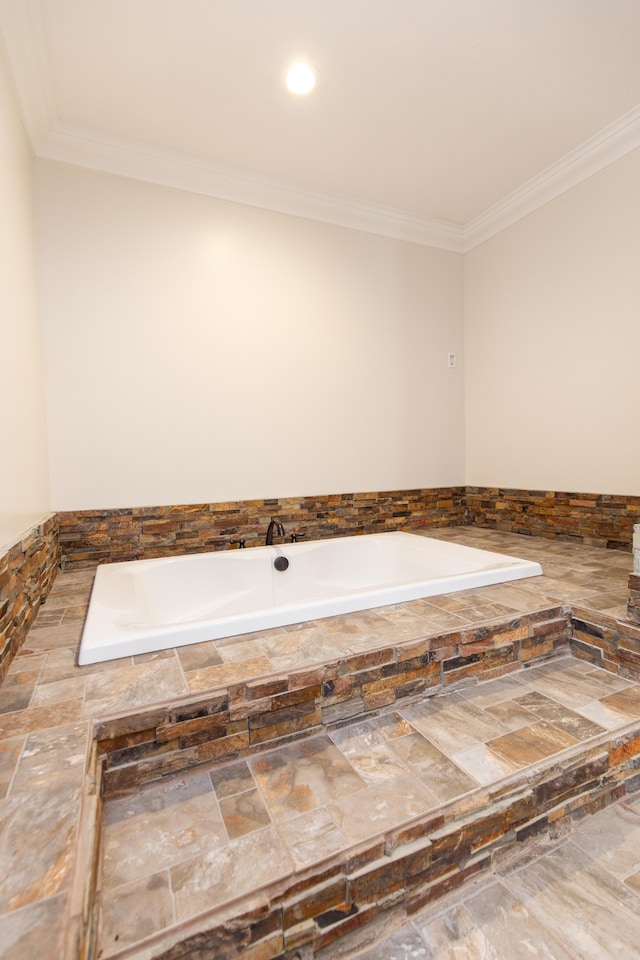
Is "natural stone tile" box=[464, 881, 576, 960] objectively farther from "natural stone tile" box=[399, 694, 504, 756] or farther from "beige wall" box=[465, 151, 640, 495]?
"beige wall" box=[465, 151, 640, 495]

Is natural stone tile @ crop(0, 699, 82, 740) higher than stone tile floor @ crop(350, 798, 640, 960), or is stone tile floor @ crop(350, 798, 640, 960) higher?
natural stone tile @ crop(0, 699, 82, 740)

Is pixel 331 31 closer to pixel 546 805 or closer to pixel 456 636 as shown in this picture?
→ pixel 456 636

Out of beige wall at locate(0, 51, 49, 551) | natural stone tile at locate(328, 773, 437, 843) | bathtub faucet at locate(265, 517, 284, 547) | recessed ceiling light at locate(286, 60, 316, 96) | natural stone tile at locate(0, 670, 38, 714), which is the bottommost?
natural stone tile at locate(328, 773, 437, 843)

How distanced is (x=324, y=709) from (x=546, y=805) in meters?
0.57

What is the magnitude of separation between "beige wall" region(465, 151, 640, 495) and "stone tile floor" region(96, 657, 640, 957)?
1471mm

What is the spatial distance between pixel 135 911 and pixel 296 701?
514 millimetres

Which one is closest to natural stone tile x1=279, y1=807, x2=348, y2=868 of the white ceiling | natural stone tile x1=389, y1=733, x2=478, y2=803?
natural stone tile x1=389, y1=733, x2=478, y2=803

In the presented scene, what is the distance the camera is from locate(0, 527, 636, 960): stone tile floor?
686 millimetres

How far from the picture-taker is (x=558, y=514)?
8.54 ft

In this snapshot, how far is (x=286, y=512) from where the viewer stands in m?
2.59

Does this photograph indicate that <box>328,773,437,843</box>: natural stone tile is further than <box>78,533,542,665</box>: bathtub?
No

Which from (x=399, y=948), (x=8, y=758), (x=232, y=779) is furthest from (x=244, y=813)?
(x=8, y=758)

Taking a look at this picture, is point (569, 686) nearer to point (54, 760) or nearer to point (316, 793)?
point (316, 793)

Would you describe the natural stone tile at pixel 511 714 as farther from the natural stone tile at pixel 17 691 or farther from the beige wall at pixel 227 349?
the beige wall at pixel 227 349
